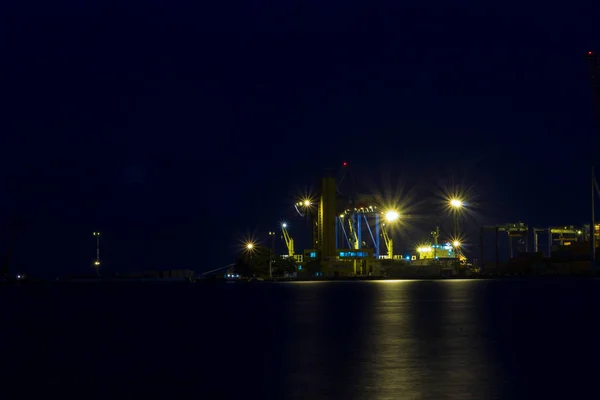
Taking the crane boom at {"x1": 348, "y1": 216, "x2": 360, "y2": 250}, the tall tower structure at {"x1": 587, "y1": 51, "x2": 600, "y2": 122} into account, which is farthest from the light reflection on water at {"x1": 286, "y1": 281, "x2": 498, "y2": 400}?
the crane boom at {"x1": 348, "y1": 216, "x2": 360, "y2": 250}

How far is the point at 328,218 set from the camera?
160 metres

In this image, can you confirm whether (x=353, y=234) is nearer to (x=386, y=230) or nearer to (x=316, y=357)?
(x=386, y=230)

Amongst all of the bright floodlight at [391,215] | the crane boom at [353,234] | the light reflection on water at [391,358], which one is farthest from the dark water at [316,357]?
the bright floodlight at [391,215]

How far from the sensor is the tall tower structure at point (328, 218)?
526 ft

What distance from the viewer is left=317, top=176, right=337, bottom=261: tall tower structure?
160 metres

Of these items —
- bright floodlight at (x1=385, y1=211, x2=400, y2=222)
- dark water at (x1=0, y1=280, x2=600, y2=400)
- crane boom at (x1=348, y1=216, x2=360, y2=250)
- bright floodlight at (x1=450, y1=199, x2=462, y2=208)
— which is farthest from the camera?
bright floodlight at (x1=385, y1=211, x2=400, y2=222)

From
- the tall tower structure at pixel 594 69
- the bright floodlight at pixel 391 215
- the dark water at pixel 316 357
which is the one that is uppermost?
the tall tower structure at pixel 594 69

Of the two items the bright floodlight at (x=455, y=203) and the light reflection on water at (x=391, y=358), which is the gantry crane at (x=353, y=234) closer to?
the bright floodlight at (x=455, y=203)

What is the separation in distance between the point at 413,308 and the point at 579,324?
48.8 ft

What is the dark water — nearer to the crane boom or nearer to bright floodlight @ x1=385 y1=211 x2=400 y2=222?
the crane boom

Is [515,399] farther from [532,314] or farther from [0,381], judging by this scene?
[532,314]

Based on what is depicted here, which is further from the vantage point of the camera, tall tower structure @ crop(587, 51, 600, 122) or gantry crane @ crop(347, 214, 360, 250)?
gantry crane @ crop(347, 214, 360, 250)

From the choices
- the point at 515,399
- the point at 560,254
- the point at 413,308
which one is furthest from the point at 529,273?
the point at 515,399

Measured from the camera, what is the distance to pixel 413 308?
163 ft
